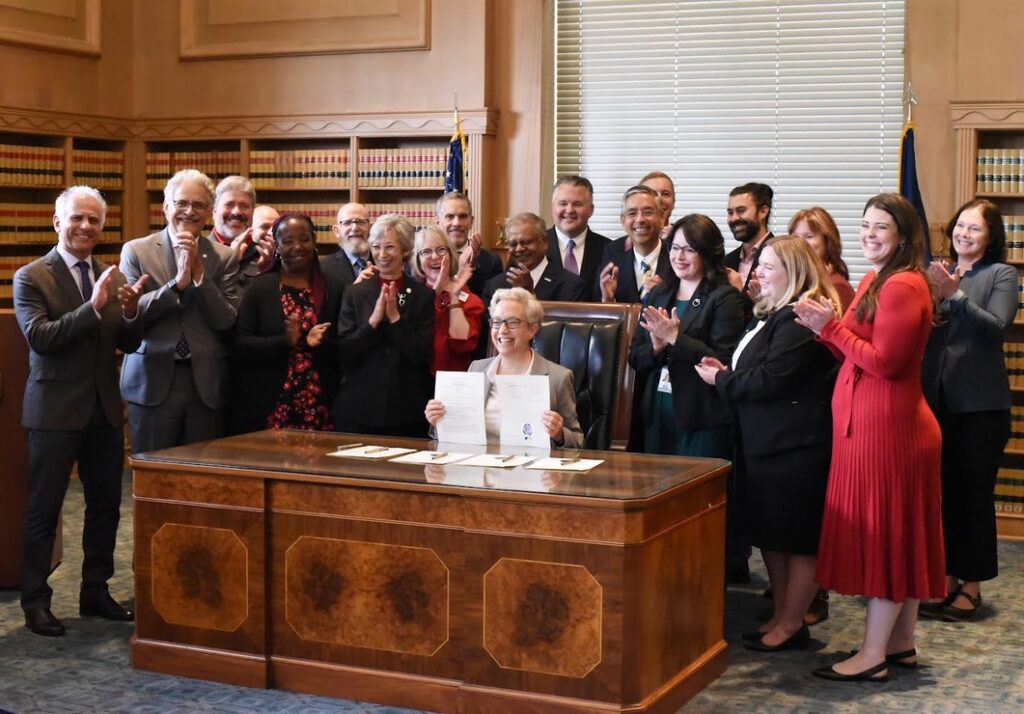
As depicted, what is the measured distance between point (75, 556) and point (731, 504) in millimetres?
3219

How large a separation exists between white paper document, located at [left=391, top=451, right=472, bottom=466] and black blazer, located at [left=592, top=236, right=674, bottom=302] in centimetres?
174

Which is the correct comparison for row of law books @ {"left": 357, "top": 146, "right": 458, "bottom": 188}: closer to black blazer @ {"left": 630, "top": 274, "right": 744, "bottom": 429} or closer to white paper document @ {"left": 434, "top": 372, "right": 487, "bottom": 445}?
black blazer @ {"left": 630, "top": 274, "right": 744, "bottom": 429}

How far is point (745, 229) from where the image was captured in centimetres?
626

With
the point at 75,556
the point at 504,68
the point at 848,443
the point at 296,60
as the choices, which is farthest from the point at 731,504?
the point at 296,60

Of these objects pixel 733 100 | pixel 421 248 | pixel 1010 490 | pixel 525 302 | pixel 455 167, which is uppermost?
pixel 733 100

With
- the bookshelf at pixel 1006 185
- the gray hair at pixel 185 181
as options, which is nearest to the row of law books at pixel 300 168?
the gray hair at pixel 185 181

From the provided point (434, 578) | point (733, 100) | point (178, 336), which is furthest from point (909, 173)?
point (434, 578)

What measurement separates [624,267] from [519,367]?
1.55 meters

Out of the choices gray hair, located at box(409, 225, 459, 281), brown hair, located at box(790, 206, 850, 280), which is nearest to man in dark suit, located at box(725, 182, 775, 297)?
brown hair, located at box(790, 206, 850, 280)

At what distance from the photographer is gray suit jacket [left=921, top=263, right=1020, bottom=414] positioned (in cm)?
561

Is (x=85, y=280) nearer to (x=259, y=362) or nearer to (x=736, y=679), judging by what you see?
(x=259, y=362)

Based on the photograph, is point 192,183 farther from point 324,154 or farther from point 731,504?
point 324,154

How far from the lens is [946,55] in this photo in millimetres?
7473

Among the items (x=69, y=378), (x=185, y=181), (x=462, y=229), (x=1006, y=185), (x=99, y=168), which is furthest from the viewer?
(x=99, y=168)
